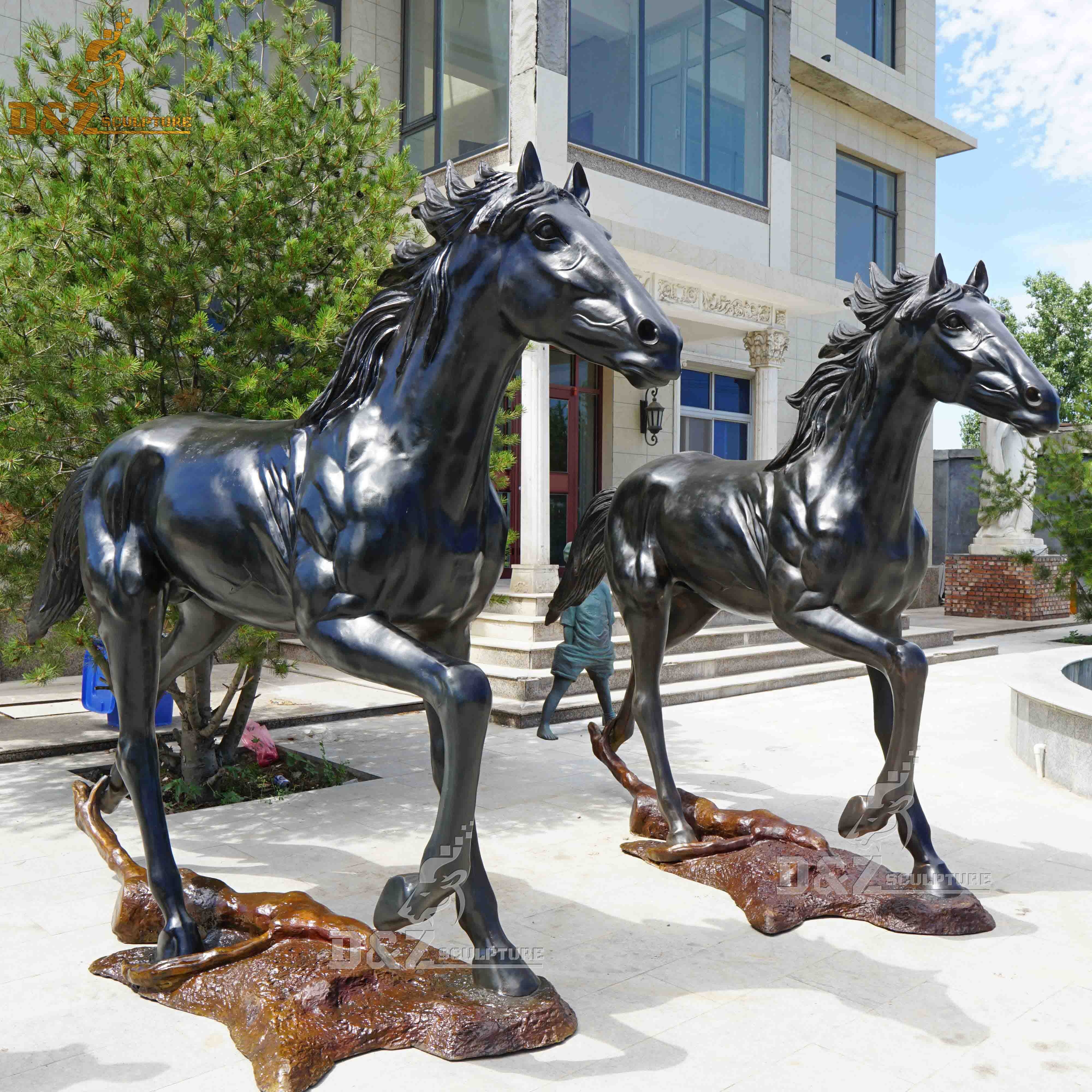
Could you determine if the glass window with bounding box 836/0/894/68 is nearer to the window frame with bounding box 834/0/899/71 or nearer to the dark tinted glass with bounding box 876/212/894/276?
the window frame with bounding box 834/0/899/71

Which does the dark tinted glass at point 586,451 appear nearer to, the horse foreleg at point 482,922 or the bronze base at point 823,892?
the bronze base at point 823,892

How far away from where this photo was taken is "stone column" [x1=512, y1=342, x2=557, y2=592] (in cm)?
1045

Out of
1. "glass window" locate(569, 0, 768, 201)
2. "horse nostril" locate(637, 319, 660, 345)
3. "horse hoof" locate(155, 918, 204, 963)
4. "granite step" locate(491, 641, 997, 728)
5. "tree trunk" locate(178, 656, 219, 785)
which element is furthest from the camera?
"glass window" locate(569, 0, 768, 201)

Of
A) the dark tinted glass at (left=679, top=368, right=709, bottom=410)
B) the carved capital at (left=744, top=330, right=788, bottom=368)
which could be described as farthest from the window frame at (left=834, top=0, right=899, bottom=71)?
the carved capital at (left=744, top=330, right=788, bottom=368)

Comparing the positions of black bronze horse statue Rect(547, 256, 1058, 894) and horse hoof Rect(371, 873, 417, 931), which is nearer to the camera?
horse hoof Rect(371, 873, 417, 931)

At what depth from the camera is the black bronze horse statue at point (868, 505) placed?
3.40m

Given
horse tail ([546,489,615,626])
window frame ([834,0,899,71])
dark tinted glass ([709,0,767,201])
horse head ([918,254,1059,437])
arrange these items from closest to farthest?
1. horse head ([918,254,1059,437])
2. horse tail ([546,489,615,626])
3. dark tinted glass ([709,0,767,201])
4. window frame ([834,0,899,71])

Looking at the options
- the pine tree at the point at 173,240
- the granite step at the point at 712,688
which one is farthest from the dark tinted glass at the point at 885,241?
the pine tree at the point at 173,240

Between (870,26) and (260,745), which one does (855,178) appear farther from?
(260,745)

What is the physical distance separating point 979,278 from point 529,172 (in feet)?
6.62

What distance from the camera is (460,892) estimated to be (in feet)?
8.97

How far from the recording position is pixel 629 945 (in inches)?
138

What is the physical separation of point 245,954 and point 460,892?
83cm

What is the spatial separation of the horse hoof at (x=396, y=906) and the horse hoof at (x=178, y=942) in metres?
1.06
